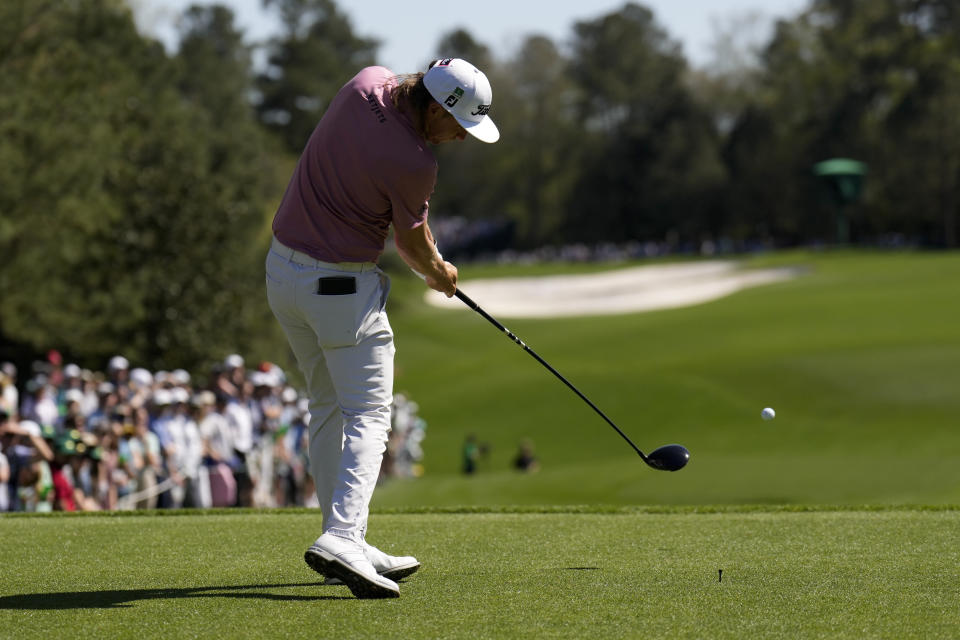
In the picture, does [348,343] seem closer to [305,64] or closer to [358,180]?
[358,180]

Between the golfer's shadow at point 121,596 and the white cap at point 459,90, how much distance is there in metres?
2.09

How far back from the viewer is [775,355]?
35.1 m

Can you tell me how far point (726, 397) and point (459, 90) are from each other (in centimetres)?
2730

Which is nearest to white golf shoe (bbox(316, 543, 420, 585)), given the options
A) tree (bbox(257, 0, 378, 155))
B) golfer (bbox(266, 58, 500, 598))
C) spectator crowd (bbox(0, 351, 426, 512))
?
golfer (bbox(266, 58, 500, 598))

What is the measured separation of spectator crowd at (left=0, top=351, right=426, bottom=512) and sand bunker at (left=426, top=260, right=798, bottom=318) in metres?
Result: 32.2

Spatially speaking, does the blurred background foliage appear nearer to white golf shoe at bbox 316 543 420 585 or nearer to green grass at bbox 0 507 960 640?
green grass at bbox 0 507 960 640

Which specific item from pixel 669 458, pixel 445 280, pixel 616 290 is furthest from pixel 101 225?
pixel 616 290

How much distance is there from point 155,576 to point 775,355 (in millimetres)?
30439

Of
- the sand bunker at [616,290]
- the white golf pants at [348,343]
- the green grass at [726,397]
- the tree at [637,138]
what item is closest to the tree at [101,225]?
the green grass at [726,397]

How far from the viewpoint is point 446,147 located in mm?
106188

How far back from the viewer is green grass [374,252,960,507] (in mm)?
20578

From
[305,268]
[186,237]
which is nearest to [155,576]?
[305,268]

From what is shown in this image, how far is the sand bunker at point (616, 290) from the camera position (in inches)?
2157

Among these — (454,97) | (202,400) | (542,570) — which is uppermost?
(454,97)
